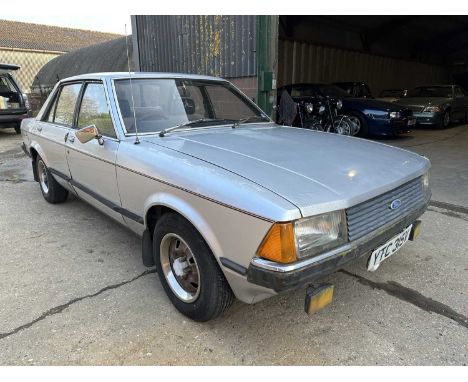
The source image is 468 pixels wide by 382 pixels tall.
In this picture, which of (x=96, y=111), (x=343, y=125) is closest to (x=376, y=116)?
(x=343, y=125)

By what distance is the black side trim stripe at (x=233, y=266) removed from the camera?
1.86 metres

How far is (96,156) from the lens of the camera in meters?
2.96

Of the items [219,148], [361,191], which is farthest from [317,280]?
[219,148]

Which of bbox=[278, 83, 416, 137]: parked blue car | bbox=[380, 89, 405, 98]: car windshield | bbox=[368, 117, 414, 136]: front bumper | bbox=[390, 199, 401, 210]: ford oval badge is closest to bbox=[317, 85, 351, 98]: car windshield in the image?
bbox=[278, 83, 416, 137]: parked blue car

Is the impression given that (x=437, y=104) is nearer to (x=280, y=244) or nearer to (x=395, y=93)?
(x=395, y=93)

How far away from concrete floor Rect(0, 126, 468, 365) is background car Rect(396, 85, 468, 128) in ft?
29.5

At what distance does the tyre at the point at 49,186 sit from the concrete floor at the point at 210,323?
894mm

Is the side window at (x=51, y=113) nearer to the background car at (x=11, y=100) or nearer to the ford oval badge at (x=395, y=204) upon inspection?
the ford oval badge at (x=395, y=204)

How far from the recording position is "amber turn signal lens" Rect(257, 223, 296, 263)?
67.9 inches

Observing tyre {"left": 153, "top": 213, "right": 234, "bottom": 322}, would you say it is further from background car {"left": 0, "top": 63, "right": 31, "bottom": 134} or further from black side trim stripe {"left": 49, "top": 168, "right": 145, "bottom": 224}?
background car {"left": 0, "top": 63, "right": 31, "bottom": 134}

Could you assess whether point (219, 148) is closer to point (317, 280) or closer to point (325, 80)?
point (317, 280)

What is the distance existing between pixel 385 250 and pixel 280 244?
35.0 inches
